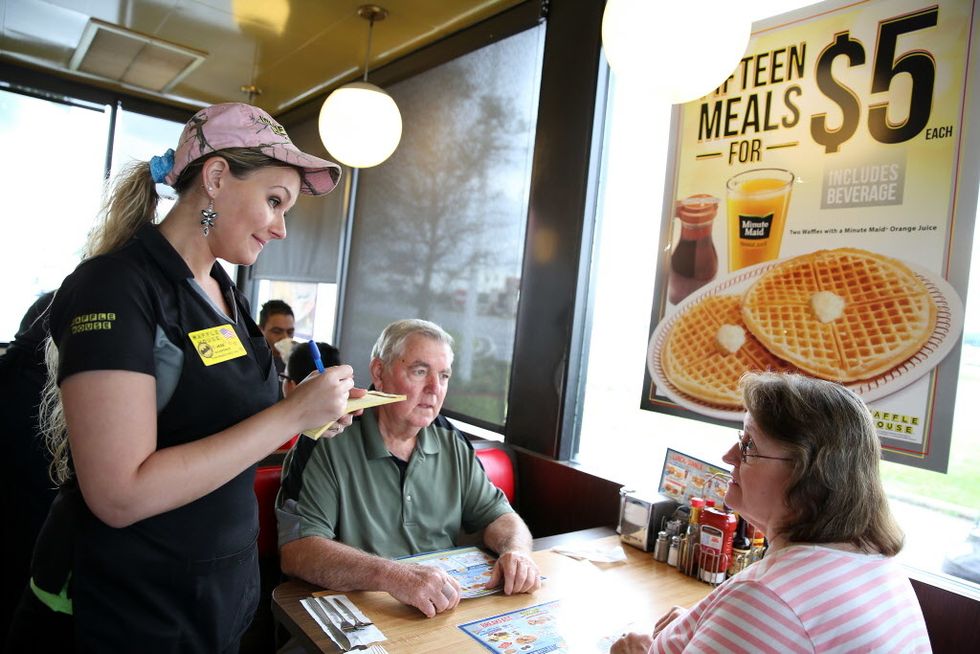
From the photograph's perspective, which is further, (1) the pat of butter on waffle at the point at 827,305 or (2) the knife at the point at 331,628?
(1) the pat of butter on waffle at the point at 827,305

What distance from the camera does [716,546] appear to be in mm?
1904

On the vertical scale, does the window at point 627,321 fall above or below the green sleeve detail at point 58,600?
above

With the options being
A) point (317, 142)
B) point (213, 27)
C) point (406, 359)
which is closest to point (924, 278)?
point (406, 359)

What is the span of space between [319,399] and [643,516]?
1328 millimetres

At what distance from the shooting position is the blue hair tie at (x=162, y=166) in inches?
51.0

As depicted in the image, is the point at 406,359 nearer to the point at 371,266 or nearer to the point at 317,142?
the point at 371,266

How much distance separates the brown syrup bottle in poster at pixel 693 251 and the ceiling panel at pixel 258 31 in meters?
1.64

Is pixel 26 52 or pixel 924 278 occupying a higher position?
pixel 26 52

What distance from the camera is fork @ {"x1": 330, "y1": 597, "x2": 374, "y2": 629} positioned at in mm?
1470

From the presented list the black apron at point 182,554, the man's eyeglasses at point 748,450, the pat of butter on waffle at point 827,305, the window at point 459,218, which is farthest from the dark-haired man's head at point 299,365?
the man's eyeglasses at point 748,450

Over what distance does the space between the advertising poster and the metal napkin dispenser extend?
38 cm

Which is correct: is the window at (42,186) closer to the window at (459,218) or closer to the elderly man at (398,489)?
the window at (459,218)

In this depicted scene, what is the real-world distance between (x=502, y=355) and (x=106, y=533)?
2341 millimetres

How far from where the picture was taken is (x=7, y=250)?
213 inches
